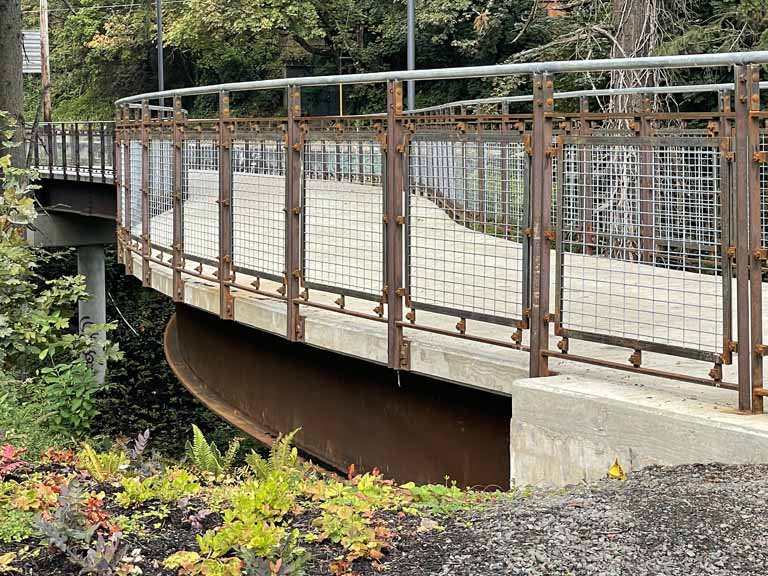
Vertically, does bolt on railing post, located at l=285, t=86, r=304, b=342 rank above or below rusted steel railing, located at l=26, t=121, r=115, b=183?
below

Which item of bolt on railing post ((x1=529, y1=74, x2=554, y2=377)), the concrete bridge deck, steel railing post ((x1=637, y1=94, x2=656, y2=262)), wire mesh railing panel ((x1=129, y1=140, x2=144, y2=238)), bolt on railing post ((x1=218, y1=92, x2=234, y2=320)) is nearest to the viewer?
the concrete bridge deck

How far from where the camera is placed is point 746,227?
19.6ft

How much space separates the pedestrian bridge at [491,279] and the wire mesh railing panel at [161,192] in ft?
2.19

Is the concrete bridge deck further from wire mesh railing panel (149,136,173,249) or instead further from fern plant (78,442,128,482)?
wire mesh railing panel (149,136,173,249)

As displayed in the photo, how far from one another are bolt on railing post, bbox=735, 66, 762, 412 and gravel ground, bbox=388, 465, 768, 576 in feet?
2.03

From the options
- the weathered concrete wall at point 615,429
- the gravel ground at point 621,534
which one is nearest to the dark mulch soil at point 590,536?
the gravel ground at point 621,534

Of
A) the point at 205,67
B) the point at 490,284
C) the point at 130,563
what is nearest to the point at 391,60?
the point at 205,67

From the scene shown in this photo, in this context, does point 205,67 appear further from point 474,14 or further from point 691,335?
point 691,335

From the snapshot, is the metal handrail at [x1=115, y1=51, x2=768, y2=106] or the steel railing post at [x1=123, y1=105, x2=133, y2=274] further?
the steel railing post at [x1=123, y1=105, x2=133, y2=274]

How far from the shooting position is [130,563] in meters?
4.97

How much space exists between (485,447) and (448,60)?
46.7 m

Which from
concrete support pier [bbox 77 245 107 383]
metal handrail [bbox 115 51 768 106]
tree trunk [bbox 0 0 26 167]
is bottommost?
concrete support pier [bbox 77 245 107 383]

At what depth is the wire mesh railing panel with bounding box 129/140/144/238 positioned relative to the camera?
1412 centimetres

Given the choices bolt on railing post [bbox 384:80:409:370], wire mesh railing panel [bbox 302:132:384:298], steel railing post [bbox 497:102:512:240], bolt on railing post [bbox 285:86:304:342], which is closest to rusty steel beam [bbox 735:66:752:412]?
steel railing post [bbox 497:102:512:240]
